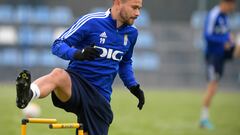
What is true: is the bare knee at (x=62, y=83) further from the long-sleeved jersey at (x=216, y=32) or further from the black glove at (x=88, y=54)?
the long-sleeved jersey at (x=216, y=32)

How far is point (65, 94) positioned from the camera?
5.99 m

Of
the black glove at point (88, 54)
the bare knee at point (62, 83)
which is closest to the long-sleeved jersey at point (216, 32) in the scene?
the bare knee at point (62, 83)

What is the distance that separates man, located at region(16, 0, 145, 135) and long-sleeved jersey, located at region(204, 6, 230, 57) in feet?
18.5

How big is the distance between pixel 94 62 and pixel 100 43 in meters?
0.18

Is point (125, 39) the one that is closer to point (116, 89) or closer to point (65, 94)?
point (65, 94)

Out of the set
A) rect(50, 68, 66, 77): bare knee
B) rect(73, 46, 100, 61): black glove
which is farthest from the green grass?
rect(73, 46, 100, 61): black glove

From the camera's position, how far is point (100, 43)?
626 cm

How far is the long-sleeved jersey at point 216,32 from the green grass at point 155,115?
1.29 meters

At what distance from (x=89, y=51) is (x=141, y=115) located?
7.15m

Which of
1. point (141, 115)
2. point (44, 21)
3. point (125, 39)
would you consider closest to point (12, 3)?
point (44, 21)

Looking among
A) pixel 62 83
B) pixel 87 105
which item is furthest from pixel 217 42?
pixel 62 83

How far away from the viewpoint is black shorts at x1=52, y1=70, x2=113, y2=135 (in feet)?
20.0

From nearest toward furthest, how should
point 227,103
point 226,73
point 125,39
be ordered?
1. point 125,39
2. point 227,103
3. point 226,73

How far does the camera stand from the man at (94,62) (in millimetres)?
6008
